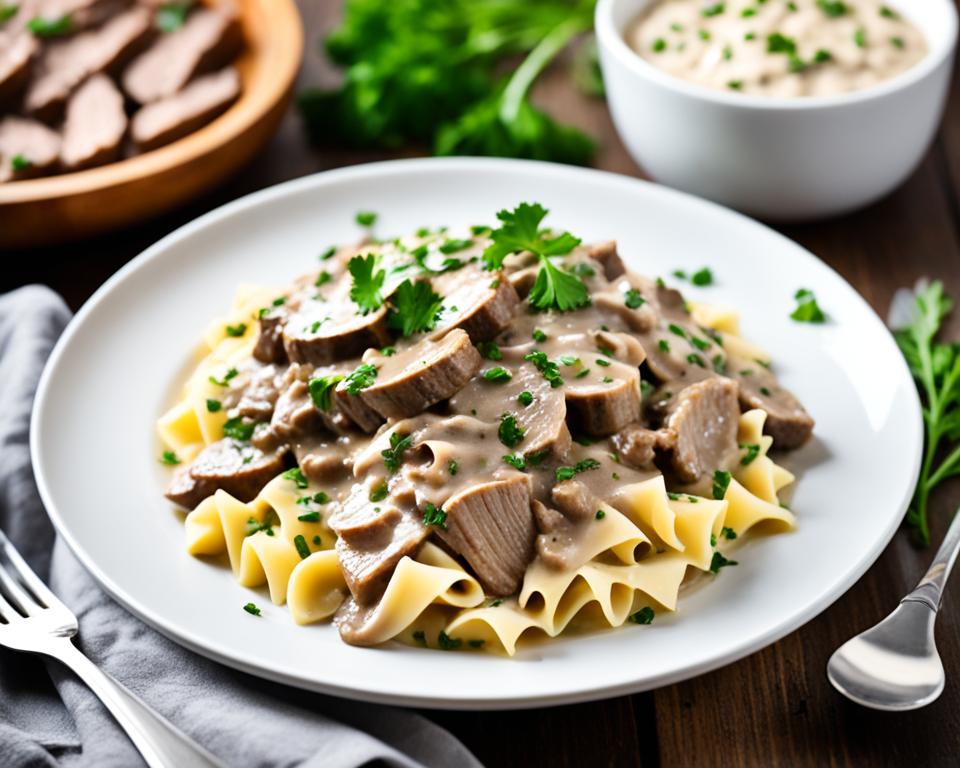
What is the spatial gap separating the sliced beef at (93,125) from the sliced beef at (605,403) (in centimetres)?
386

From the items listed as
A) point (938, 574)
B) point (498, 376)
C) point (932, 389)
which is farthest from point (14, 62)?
point (938, 574)

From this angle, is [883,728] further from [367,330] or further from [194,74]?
[194,74]

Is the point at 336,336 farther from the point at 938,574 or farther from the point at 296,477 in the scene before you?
the point at 938,574

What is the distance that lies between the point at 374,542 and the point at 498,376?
89 cm

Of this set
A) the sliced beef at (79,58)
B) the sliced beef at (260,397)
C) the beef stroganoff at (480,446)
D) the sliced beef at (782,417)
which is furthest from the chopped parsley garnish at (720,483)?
the sliced beef at (79,58)

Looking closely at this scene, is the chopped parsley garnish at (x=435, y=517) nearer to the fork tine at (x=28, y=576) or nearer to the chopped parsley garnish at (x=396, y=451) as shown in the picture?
the chopped parsley garnish at (x=396, y=451)

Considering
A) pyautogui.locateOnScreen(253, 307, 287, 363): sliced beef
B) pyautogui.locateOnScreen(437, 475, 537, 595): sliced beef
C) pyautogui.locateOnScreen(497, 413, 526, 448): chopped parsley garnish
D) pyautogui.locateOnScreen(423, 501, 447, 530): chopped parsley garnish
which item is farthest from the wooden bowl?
pyautogui.locateOnScreen(437, 475, 537, 595): sliced beef

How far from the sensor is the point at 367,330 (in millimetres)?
5297

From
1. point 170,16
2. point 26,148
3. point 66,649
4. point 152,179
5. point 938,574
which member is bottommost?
point 938,574

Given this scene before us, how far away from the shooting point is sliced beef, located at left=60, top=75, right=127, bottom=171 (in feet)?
23.7

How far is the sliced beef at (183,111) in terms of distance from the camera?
745 centimetres

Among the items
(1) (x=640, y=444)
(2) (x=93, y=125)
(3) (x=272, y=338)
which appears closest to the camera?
(1) (x=640, y=444)

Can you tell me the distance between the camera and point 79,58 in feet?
26.0

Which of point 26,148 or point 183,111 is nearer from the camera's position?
point 26,148
